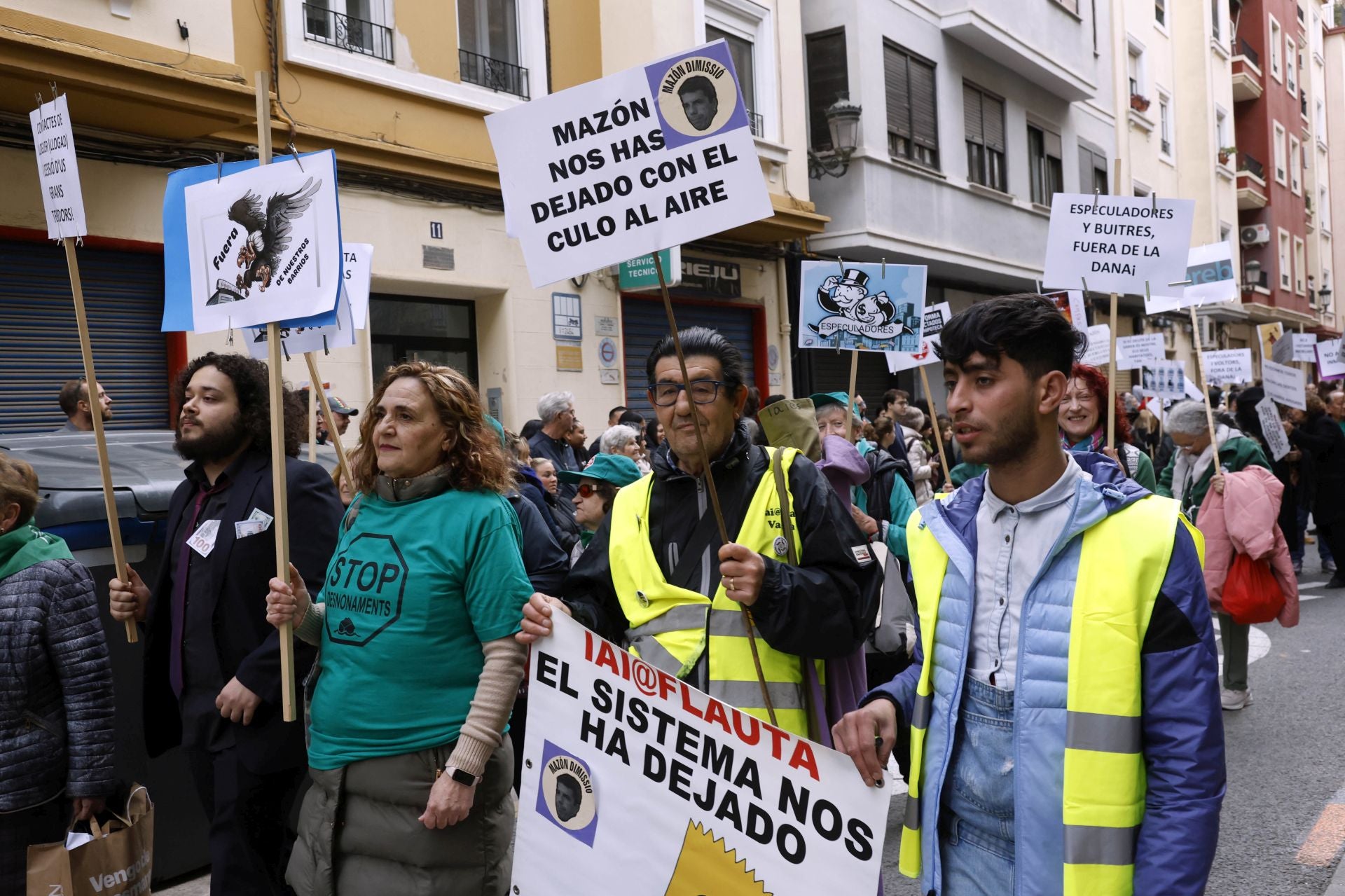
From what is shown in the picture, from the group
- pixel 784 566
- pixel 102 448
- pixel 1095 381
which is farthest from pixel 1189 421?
pixel 102 448

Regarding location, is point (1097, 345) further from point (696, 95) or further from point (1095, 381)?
point (696, 95)

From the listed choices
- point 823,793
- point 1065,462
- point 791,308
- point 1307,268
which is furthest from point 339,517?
point 1307,268

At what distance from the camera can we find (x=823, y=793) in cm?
256

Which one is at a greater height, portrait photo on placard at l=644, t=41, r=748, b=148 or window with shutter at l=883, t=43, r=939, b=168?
window with shutter at l=883, t=43, r=939, b=168

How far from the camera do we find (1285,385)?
37.7ft

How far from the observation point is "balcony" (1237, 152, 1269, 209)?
34094mm

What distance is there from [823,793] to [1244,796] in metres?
3.92

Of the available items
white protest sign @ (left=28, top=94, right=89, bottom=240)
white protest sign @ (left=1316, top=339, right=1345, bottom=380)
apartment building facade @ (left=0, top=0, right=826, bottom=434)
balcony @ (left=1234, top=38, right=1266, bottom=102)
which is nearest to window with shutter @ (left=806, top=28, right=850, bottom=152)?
apartment building facade @ (left=0, top=0, right=826, bottom=434)

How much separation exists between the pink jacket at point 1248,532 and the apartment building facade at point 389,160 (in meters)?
6.73

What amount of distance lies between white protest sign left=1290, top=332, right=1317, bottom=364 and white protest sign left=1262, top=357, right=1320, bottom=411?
473 cm

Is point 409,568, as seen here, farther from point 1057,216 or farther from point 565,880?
point 1057,216

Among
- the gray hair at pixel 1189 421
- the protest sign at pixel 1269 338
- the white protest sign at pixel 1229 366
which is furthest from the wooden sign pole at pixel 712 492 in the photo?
the protest sign at pixel 1269 338

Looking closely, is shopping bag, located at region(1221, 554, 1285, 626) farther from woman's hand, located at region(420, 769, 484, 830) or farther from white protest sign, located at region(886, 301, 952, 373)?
woman's hand, located at region(420, 769, 484, 830)

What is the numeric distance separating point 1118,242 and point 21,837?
5.61 m
